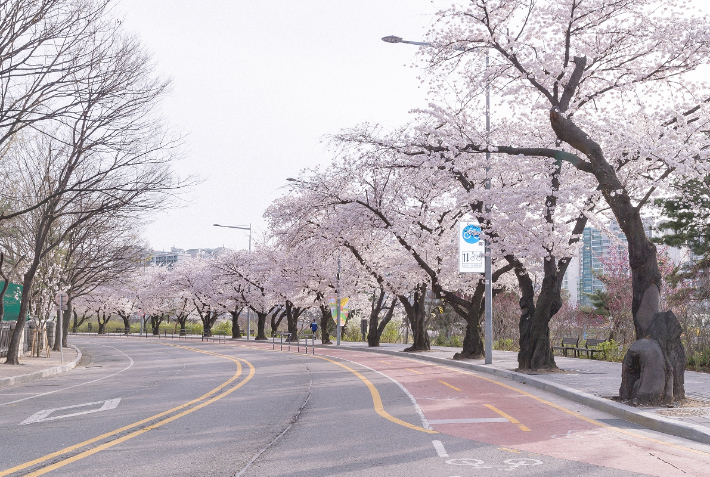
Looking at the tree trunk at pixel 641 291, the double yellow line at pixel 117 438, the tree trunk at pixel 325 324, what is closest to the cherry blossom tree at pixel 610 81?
the tree trunk at pixel 641 291

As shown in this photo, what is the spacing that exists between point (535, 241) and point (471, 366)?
5.29 meters

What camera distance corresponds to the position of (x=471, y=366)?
71.8ft

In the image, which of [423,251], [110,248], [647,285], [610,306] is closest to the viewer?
[647,285]

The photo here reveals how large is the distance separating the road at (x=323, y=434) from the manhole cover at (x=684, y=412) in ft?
2.92

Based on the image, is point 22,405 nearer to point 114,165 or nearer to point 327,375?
point 327,375

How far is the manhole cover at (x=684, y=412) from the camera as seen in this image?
10.3 m

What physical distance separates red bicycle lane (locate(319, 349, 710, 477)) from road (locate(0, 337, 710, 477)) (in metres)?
0.02

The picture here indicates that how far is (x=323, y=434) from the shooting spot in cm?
890

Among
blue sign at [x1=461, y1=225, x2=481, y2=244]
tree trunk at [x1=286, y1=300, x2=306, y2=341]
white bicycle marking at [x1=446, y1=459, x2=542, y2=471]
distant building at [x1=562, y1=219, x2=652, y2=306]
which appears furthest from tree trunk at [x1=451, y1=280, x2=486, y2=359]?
tree trunk at [x1=286, y1=300, x2=306, y2=341]

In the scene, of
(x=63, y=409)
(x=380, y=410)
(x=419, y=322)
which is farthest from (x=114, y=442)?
(x=419, y=322)

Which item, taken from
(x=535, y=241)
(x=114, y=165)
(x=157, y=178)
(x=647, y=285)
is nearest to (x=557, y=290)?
(x=535, y=241)

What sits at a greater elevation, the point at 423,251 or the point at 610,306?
the point at 423,251

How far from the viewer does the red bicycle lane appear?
24.0 ft

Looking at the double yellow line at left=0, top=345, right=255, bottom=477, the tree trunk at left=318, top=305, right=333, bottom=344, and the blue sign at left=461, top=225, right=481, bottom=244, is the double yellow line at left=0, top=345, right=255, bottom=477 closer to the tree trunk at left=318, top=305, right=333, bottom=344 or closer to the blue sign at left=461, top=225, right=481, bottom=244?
the blue sign at left=461, top=225, right=481, bottom=244
